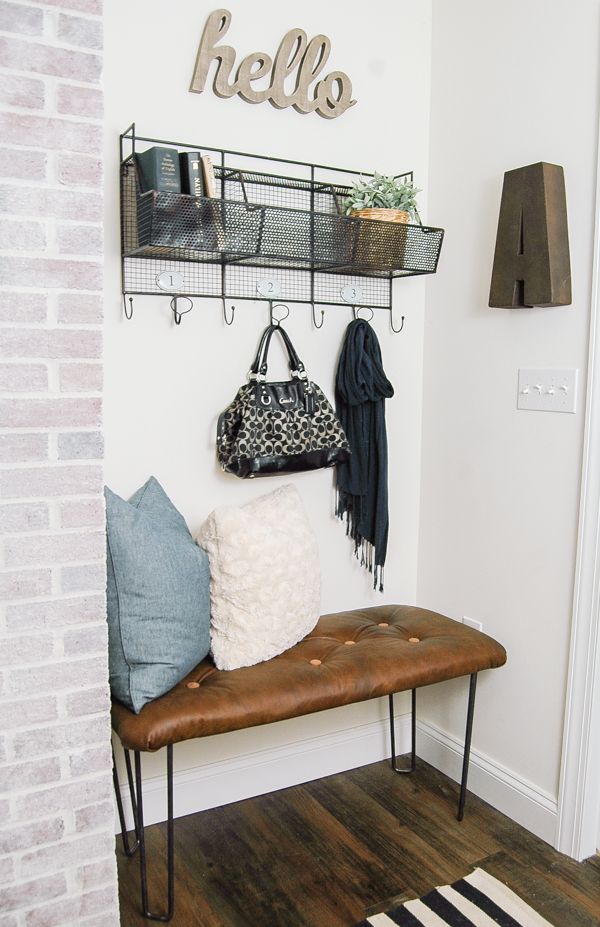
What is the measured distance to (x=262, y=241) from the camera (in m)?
2.13

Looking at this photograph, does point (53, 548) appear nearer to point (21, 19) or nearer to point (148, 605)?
point (148, 605)

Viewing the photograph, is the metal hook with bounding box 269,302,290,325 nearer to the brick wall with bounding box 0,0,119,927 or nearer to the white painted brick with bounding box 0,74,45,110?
the brick wall with bounding box 0,0,119,927

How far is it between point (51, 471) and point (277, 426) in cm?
84

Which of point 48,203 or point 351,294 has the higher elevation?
point 48,203

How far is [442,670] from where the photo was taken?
87.7 inches

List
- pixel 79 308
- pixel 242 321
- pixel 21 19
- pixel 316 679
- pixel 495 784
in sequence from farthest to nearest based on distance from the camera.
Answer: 1. pixel 495 784
2. pixel 242 321
3. pixel 316 679
4. pixel 79 308
5. pixel 21 19

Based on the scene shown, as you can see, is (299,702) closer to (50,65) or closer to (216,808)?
(216,808)

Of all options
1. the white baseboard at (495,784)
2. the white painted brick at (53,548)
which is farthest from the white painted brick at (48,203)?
the white baseboard at (495,784)

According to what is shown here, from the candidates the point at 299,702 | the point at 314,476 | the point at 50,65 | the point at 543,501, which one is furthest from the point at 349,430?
the point at 50,65

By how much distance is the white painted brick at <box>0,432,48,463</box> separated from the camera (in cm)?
152

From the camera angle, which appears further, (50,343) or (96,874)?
(96,874)

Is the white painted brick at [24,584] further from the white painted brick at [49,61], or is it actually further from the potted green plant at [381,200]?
the potted green plant at [381,200]

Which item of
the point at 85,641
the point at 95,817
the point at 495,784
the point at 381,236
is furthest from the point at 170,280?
the point at 495,784

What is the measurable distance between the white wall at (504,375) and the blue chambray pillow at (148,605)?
3.09 ft
